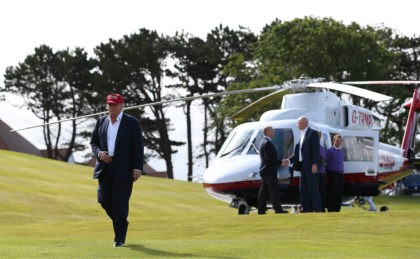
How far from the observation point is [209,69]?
8212 cm

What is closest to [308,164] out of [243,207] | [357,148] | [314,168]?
[314,168]

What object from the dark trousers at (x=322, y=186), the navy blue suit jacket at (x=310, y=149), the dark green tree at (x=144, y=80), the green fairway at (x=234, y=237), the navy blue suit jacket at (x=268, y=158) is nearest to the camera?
the green fairway at (x=234, y=237)

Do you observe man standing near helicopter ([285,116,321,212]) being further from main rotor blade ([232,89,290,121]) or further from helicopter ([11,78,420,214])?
main rotor blade ([232,89,290,121])

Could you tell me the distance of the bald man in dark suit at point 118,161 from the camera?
44.8 feet

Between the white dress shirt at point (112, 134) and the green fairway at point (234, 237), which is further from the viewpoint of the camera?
the white dress shirt at point (112, 134)

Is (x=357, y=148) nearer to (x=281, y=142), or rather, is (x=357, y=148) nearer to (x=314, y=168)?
(x=281, y=142)

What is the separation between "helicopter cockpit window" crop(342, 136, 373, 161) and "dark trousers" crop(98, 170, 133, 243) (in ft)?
37.8

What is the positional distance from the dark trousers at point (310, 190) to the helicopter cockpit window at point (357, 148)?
11.2 feet

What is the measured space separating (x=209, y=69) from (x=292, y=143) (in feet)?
193

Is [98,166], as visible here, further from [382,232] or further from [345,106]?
[345,106]

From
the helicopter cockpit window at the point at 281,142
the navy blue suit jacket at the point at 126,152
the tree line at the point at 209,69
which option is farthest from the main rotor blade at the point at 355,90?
the tree line at the point at 209,69

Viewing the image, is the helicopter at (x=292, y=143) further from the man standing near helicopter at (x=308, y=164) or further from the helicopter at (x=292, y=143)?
the man standing near helicopter at (x=308, y=164)

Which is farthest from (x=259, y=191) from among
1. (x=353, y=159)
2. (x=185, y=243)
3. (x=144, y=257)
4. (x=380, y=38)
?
(x=380, y=38)

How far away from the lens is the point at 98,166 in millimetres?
13742
